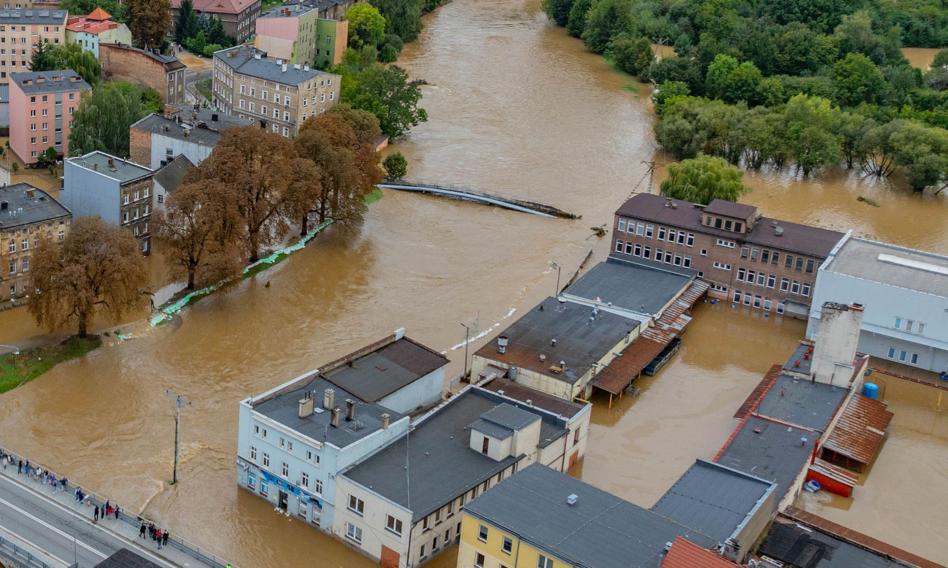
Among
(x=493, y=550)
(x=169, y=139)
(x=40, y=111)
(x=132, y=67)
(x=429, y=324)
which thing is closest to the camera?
(x=493, y=550)

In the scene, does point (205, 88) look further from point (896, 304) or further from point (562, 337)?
point (896, 304)

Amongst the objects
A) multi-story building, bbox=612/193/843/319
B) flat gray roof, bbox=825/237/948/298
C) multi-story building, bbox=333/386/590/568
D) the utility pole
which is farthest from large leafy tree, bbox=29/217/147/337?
flat gray roof, bbox=825/237/948/298

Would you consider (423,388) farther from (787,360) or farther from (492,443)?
(787,360)

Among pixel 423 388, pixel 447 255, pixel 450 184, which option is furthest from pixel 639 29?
pixel 423 388

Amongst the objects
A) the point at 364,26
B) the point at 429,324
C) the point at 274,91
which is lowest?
the point at 429,324

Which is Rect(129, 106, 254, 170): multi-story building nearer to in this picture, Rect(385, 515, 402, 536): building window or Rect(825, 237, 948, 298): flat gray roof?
Rect(385, 515, 402, 536): building window

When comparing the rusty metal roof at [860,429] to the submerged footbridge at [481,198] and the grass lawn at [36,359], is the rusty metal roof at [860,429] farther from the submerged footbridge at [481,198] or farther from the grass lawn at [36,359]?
the grass lawn at [36,359]

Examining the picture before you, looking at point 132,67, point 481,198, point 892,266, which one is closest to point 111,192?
point 481,198

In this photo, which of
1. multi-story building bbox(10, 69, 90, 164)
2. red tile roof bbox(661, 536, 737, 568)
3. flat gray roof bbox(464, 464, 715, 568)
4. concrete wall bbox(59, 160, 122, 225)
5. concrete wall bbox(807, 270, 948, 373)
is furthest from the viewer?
multi-story building bbox(10, 69, 90, 164)
